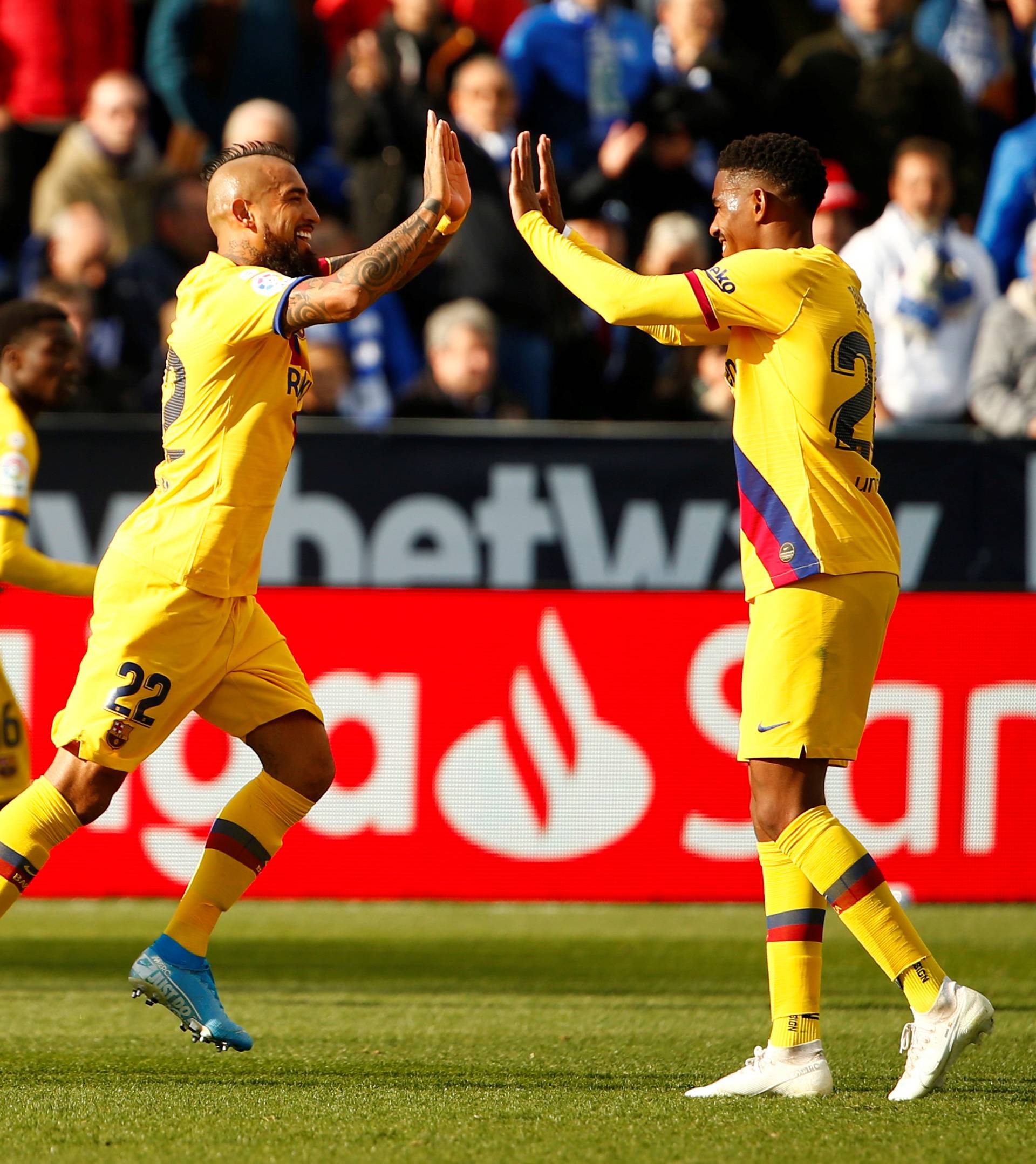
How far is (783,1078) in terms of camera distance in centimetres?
456

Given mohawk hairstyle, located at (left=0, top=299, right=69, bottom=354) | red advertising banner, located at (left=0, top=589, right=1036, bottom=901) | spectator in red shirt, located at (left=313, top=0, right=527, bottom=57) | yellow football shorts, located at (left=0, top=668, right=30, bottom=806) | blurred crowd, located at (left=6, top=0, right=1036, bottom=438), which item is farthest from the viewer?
spectator in red shirt, located at (left=313, top=0, right=527, bottom=57)

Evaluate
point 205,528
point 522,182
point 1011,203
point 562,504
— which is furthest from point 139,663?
point 1011,203

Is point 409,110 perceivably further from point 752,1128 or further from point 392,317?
point 752,1128

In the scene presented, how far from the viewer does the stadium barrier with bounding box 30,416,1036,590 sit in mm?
9656

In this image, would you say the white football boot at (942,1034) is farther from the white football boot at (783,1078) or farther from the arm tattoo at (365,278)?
the arm tattoo at (365,278)

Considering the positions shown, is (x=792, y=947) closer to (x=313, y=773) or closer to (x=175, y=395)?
(x=313, y=773)

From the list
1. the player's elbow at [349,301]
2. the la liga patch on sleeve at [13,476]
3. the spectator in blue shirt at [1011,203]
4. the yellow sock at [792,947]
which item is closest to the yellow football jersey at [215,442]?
the player's elbow at [349,301]

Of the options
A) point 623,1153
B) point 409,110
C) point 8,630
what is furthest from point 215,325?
point 409,110

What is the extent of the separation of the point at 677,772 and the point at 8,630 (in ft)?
10.6

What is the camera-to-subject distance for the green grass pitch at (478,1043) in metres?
4.02

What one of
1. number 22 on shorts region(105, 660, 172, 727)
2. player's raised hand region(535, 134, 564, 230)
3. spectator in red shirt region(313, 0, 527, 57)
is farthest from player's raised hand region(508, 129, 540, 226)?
spectator in red shirt region(313, 0, 527, 57)

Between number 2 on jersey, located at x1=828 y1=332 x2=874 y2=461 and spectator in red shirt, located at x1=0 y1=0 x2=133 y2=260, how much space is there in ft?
25.4

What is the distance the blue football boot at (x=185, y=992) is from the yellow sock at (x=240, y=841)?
5.6 inches

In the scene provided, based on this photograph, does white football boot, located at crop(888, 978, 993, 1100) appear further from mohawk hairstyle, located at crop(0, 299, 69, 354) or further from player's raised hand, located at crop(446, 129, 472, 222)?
mohawk hairstyle, located at crop(0, 299, 69, 354)
